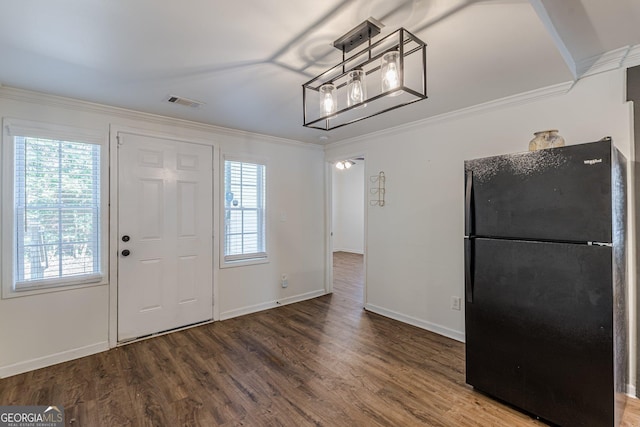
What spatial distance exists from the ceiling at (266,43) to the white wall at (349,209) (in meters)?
6.34

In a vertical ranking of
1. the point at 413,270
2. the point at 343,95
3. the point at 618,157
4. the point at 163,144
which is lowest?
the point at 413,270

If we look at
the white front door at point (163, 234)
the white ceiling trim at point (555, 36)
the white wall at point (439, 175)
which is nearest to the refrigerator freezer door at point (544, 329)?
the white wall at point (439, 175)

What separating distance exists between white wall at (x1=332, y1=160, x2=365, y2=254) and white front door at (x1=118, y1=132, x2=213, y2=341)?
5816 millimetres

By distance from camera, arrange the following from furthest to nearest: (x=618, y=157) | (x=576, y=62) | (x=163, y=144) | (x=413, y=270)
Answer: (x=413, y=270)
(x=163, y=144)
(x=576, y=62)
(x=618, y=157)

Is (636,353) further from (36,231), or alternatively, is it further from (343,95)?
(36,231)

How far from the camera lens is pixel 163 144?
326 centimetres

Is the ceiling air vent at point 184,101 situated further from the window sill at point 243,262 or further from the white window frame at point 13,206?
the window sill at point 243,262

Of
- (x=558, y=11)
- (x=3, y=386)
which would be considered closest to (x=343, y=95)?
(x=558, y=11)

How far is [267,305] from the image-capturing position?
13.4 ft

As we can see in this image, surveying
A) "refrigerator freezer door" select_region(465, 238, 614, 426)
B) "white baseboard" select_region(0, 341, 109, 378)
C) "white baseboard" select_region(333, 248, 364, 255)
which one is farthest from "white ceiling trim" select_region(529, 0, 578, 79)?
"white baseboard" select_region(333, 248, 364, 255)

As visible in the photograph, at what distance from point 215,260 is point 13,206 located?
1855mm

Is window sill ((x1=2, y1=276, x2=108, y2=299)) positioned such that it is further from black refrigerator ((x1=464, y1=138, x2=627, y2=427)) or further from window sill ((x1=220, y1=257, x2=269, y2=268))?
black refrigerator ((x1=464, y1=138, x2=627, y2=427))

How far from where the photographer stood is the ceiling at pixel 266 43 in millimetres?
1506

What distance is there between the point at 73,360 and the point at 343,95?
348 cm
